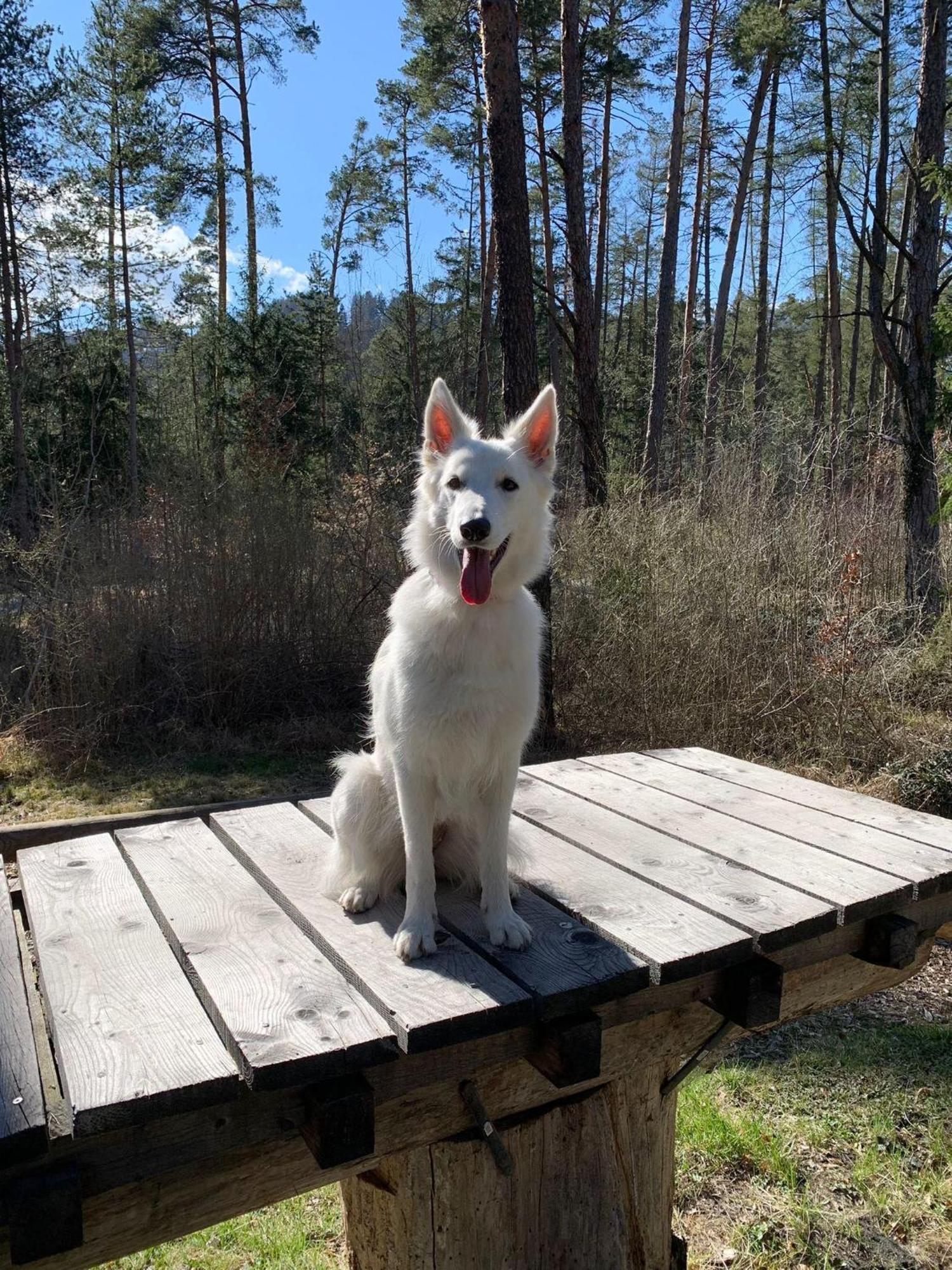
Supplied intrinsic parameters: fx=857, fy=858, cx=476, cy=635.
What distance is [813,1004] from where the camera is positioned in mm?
2553

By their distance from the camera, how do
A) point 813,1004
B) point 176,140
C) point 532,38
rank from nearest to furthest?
point 813,1004 → point 532,38 → point 176,140

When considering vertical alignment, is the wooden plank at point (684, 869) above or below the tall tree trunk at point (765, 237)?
below

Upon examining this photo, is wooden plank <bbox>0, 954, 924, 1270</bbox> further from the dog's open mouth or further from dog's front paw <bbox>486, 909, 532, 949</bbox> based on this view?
the dog's open mouth

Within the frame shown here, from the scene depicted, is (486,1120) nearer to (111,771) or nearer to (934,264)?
(111,771)

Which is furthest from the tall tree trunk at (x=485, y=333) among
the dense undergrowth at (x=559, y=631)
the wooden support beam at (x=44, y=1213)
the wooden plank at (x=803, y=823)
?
the wooden support beam at (x=44, y=1213)

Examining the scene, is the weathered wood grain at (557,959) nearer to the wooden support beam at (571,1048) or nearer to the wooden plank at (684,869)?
the wooden support beam at (571,1048)

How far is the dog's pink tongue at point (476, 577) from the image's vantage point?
2.11 meters

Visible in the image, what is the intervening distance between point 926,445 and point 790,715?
3.90 m

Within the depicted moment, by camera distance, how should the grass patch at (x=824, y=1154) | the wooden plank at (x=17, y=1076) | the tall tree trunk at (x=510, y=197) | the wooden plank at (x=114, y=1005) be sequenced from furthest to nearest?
the tall tree trunk at (x=510, y=197)
the grass patch at (x=824, y=1154)
the wooden plank at (x=114, y=1005)
the wooden plank at (x=17, y=1076)

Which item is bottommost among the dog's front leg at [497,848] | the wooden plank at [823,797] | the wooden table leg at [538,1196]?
the wooden table leg at [538,1196]

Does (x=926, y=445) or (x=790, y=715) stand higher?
(x=926, y=445)

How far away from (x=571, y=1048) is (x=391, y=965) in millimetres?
437

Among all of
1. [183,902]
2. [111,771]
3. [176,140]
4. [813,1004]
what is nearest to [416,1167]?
[183,902]

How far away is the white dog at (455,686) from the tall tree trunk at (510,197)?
3.53 m
